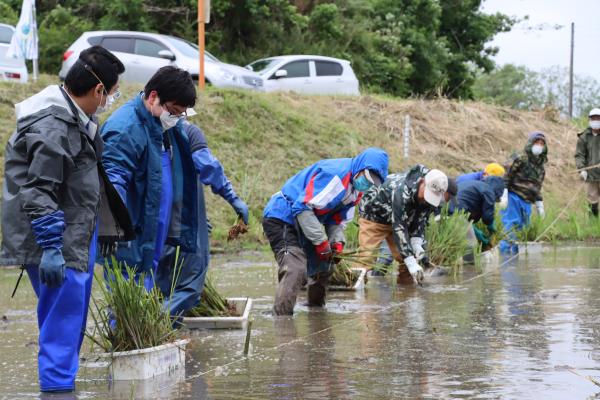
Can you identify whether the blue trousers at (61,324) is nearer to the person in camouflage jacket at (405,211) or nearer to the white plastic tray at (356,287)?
the person in camouflage jacket at (405,211)

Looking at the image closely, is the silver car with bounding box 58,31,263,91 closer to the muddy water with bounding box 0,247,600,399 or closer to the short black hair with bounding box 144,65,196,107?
the muddy water with bounding box 0,247,600,399

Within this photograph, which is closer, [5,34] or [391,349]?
[391,349]

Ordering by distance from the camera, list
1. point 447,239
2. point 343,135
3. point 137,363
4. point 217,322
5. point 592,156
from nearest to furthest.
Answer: point 137,363 → point 217,322 → point 447,239 → point 592,156 → point 343,135

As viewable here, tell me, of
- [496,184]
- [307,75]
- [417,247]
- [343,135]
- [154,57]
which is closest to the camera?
[417,247]

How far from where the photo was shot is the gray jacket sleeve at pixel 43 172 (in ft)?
16.9

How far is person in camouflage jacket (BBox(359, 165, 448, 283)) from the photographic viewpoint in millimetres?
9859

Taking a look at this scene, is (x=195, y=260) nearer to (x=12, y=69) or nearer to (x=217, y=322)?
(x=217, y=322)

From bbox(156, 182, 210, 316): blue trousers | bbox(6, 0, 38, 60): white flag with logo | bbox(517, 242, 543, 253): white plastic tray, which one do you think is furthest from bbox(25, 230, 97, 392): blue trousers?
bbox(6, 0, 38, 60): white flag with logo

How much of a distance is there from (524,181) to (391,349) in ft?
28.9

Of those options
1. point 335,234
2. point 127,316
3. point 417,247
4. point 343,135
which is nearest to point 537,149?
point 417,247

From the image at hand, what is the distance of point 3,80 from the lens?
62.1 feet

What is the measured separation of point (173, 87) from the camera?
21.4ft

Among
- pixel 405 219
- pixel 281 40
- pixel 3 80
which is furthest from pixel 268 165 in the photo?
pixel 281 40

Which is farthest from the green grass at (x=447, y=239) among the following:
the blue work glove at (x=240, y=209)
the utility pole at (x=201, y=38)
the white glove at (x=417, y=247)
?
the utility pole at (x=201, y=38)
